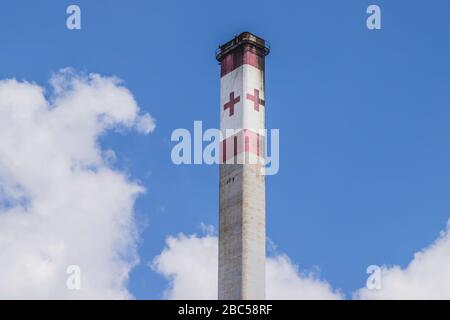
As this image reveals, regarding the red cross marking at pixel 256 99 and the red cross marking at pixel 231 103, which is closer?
the red cross marking at pixel 256 99

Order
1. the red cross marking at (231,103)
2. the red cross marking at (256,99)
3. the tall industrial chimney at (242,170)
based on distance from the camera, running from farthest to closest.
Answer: the red cross marking at (231,103)
the red cross marking at (256,99)
the tall industrial chimney at (242,170)

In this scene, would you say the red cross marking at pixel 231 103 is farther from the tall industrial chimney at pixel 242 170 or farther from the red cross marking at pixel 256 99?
the red cross marking at pixel 256 99

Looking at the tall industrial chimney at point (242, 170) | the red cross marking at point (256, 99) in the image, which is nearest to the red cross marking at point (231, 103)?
the tall industrial chimney at point (242, 170)

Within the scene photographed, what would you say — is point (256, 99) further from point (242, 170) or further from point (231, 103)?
point (242, 170)

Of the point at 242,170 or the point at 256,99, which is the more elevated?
the point at 256,99

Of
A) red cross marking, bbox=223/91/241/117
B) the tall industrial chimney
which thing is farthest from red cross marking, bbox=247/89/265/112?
red cross marking, bbox=223/91/241/117

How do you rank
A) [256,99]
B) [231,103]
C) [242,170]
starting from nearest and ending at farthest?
[242,170] → [256,99] → [231,103]

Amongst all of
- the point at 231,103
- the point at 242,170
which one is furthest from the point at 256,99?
the point at 242,170

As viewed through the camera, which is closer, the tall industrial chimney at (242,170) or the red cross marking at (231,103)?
the tall industrial chimney at (242,170)

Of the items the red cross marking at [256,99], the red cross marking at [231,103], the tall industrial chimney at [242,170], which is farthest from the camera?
the red cross marking at [231,103]

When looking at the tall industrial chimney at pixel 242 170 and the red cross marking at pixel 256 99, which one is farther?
the red cross marking at pixel 256 99
